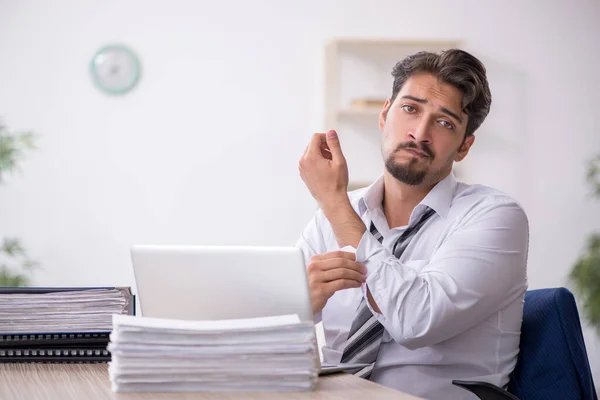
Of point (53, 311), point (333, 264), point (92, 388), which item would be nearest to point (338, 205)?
point (333, 264)

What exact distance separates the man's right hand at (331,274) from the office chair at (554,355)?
0.37 metres

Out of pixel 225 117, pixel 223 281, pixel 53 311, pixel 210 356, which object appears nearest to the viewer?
pixel 210 356

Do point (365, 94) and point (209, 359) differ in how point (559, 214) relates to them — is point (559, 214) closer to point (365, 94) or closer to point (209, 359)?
point (365, 94)

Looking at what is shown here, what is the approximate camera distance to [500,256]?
1.87 m

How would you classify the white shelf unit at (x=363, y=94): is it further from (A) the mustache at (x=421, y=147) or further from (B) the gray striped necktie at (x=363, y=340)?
(B) the gray striped necktie at (x=363, y=340)

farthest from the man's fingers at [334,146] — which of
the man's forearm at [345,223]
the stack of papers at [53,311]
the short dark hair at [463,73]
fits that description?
the stack of papers at [53,311]

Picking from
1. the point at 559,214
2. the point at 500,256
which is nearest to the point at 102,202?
the point at 559,214

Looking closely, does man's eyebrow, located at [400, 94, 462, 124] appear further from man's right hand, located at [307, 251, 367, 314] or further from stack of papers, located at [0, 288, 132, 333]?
stack of papers, located at [0, 288, 132, 333]

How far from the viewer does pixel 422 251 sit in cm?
203

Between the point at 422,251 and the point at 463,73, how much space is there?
0.48 m

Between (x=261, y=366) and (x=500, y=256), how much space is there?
0.88 meters

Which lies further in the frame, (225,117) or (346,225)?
(225,117)

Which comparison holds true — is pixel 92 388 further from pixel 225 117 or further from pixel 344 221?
pixel 225 117

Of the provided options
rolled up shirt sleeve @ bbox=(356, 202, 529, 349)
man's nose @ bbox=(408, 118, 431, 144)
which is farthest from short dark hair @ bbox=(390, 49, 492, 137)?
rolled up shirt sleeve @ bbox=(356, 202, 529, 349)
